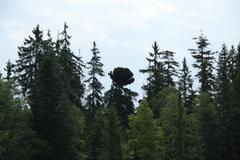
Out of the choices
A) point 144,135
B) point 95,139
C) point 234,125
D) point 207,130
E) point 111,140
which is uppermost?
point 234,125

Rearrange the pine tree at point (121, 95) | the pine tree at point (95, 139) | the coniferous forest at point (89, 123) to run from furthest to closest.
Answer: the pine tree at point (121, 95) → the pine tree at point (95, 139) → the coniferous forest at point (89, 123)

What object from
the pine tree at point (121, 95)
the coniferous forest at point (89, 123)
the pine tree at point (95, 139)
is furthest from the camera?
the pine tree at point (121, 95)

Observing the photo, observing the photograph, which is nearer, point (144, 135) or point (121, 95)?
point (144, 135)

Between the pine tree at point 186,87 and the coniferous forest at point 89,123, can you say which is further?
the pine tree at point 186,87

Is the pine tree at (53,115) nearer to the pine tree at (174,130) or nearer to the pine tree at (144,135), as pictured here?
the pine tree at (144,135)

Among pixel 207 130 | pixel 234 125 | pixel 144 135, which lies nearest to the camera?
pixel 207 130

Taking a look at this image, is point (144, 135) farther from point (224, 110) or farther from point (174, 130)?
point (224, 110)

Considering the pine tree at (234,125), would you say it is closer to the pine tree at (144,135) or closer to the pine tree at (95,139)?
the pine tree at (144,135)

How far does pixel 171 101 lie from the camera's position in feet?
182

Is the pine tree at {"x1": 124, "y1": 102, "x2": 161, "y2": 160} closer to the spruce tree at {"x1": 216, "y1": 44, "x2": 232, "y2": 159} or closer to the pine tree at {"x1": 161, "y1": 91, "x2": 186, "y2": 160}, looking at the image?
the pine tree at {"x1": 161, "y1": 91, "x2": 186, "y2": 160}

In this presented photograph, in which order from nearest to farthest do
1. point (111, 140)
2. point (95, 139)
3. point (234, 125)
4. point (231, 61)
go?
point (111, 140) → point (234, 125) → point (95, 139) → point (231, 61)

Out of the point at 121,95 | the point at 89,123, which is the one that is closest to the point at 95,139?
the point at 89,123

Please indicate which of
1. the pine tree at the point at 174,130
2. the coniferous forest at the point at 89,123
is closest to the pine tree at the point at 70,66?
the coniferous forest at the point at 89,123

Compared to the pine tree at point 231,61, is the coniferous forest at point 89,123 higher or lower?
lower
